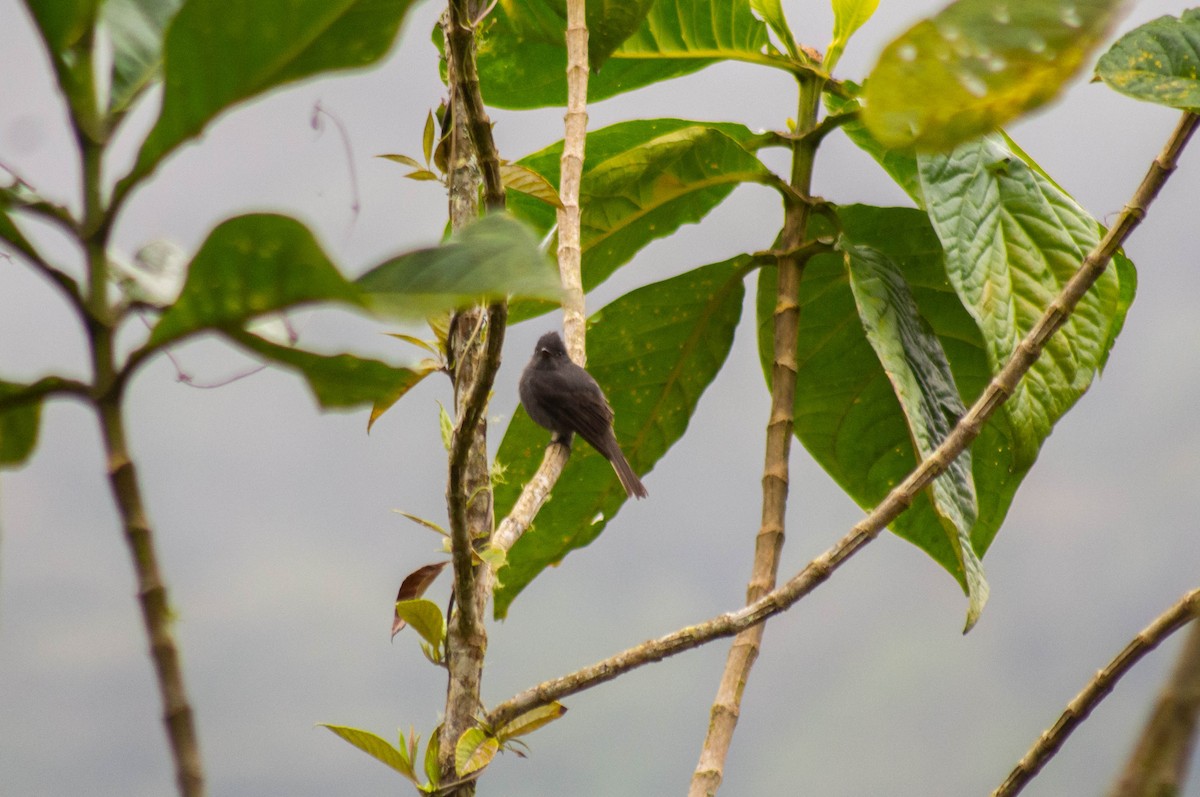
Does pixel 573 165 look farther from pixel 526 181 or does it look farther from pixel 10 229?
pixel 10 229

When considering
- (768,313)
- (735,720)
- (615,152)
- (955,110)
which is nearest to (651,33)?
(615,152)

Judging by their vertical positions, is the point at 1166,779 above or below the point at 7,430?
below

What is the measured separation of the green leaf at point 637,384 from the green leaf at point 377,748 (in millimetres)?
815

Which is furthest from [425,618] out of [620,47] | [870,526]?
[620,47]

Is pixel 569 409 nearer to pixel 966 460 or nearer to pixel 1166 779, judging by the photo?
pixel 966 460

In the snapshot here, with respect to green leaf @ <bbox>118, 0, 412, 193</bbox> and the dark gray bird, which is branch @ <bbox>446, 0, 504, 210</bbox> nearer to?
green leaf @ <bbox>118, 0, 412, 193</bbox>

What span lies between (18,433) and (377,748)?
58 cm

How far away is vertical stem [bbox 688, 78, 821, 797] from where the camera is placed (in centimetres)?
126

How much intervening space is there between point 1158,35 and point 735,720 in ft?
2.92

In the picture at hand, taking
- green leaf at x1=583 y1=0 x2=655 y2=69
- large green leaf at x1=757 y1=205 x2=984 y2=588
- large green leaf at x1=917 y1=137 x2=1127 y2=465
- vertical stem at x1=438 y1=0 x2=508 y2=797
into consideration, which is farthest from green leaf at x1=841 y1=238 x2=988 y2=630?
vertical stem at x1=438 y1=0 x2=508 y2=797

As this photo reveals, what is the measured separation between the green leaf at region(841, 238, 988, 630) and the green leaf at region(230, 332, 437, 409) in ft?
2.95

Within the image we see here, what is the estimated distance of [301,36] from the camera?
0.51 m

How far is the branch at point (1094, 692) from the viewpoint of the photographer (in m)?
0.95

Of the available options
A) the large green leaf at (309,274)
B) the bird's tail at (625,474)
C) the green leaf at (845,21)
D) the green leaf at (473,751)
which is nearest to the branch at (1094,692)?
the green leaf at (473,751)
